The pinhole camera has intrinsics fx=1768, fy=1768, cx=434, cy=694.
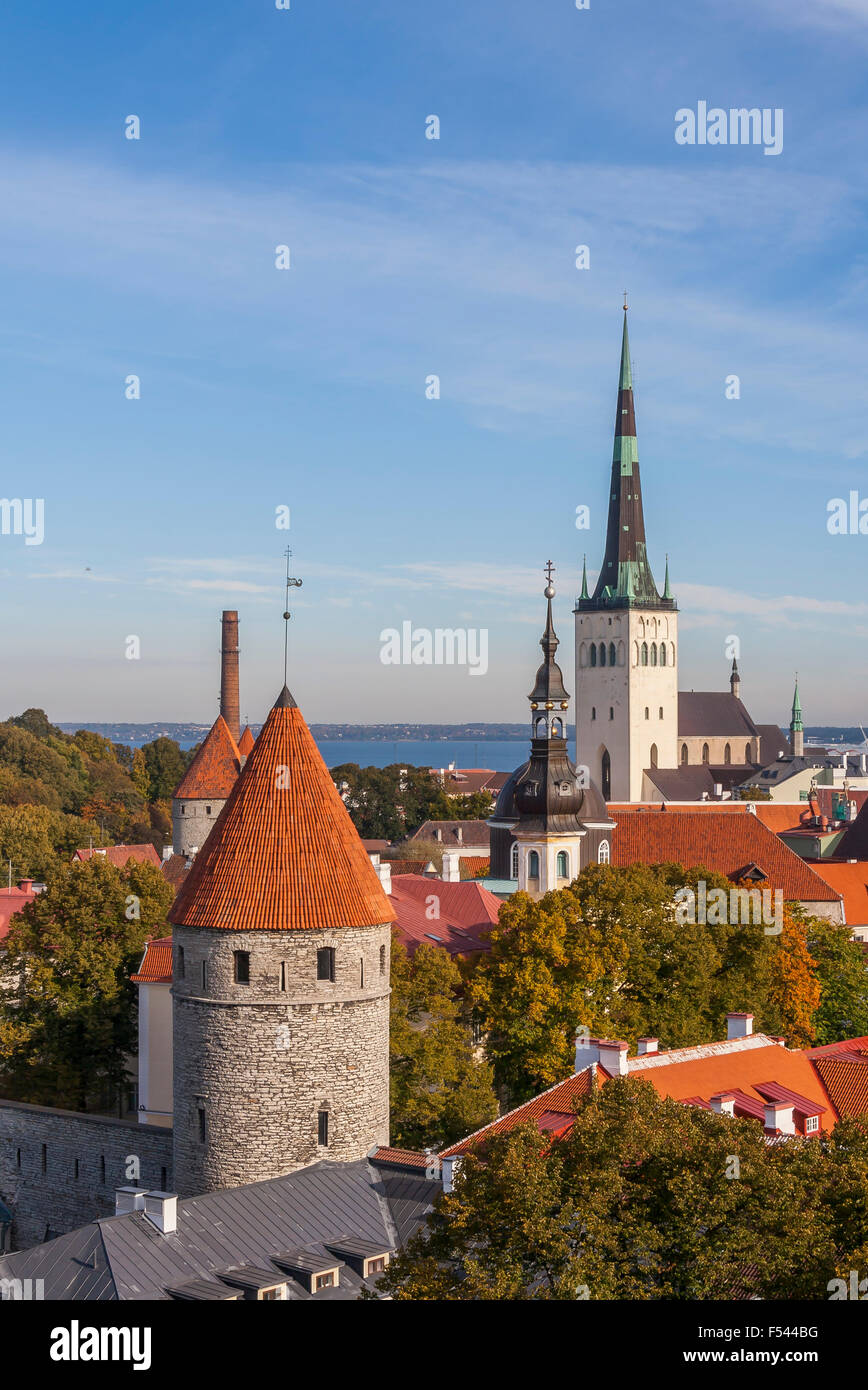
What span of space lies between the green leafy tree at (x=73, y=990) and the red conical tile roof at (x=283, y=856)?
10413 mm

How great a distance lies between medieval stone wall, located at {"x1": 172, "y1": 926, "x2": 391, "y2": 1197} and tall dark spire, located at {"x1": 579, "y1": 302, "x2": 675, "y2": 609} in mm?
90735

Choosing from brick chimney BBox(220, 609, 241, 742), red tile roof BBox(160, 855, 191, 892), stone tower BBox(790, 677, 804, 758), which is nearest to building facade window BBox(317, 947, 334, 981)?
red tile roof BBox(160, 855, 191, 892)

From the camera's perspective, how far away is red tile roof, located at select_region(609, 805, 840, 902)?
185 feet

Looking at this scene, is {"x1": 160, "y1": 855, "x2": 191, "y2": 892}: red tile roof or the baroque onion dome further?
{"x1": 160, "y1": 855, "x2": 191, "y2": 892}: red tile roof

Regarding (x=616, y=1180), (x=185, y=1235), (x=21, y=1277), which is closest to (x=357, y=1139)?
(x=185, y=1235)

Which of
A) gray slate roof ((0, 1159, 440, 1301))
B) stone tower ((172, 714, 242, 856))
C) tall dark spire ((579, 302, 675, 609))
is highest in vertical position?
tall dark spire ((579, 302, 675, 609))

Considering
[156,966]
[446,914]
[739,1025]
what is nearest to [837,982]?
[446,914]

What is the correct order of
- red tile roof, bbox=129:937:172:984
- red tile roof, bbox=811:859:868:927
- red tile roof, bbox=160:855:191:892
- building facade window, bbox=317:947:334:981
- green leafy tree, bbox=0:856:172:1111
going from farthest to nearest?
red tile roof, bbox=811:859:868:927, red tile roof, bbox=160:855:191:892, green leafy tree, bbox=0:856:172:1111, red tile roof, bbox=129:937:172:984, building facade window, bbox=317:947:334:981

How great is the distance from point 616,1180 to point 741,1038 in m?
14.2

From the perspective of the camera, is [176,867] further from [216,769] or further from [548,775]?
[548,775]

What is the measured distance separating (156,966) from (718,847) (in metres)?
27.1

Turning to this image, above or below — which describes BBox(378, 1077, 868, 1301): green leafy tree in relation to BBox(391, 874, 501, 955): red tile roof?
below

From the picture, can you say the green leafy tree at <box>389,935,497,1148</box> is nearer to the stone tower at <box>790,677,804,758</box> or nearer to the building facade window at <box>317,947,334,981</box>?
the building facade window at <box>317,947,334,981</box>
